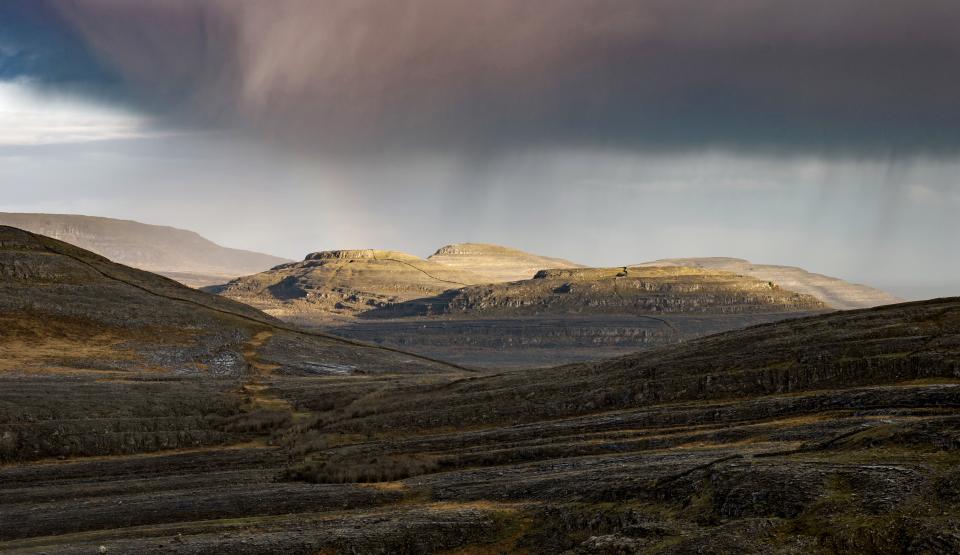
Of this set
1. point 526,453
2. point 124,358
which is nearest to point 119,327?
point 124,358

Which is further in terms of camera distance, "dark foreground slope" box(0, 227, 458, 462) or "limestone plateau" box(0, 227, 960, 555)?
"dark foreground slope" box(0, 227, 458, 462)

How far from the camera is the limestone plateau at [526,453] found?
28688mm

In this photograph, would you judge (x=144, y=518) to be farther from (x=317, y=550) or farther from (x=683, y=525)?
(x=683, y=525)

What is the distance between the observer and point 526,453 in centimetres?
5088

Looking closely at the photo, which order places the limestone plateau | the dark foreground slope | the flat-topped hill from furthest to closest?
the flat-topped hill, the dark foreground slope, the limestone plateau

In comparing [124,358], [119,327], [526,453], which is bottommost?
[526,453]

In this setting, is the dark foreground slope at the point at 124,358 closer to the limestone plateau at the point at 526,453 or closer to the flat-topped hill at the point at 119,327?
the flat-topped hill at the point at 119,327

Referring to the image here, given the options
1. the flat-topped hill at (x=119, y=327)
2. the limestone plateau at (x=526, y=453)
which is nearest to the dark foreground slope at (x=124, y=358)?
the flat-topped hill at (x=119, y=327)

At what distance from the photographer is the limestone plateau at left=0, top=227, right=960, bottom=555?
94.1ft

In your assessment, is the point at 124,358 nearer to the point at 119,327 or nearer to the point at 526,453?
the point at 119,327

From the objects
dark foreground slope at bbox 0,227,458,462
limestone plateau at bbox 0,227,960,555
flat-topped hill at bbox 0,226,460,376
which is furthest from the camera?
flat-topped hill at bbox 0,226,460,376

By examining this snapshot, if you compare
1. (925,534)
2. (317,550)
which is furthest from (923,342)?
(317,550)

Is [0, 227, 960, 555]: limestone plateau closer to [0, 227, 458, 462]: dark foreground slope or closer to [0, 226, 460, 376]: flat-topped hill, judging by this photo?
[0, 227, 458, 462]: dark foreground slope

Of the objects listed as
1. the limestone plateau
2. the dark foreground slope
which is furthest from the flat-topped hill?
the limestone plateau
